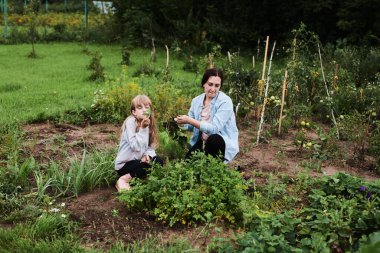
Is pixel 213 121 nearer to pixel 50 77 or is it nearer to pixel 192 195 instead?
pixel 192 195

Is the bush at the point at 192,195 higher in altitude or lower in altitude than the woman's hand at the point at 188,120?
lower

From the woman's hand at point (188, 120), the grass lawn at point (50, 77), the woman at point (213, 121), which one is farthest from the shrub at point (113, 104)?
the woman's hand at point (188, 120)

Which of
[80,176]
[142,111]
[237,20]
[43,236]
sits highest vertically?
[237,20]

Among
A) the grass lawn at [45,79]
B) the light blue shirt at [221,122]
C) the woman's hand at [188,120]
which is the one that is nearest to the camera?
the woman's hand at [188,120]

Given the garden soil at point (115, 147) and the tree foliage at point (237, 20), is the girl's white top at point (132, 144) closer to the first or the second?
the garden soil at point (115, 147)

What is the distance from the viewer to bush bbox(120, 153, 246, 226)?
3971mm

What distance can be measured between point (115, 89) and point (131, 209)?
3290 millimetres

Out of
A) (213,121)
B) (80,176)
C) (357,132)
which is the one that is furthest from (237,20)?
(80,176)

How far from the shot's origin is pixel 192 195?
3.99 metres

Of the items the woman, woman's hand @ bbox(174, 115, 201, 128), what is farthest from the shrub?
woman's hand @ bbox(174, 115, 201, 128)

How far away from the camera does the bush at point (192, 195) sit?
3.97m

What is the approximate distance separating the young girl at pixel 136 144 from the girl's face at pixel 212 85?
671 millimetres

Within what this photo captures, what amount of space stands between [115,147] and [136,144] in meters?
0.91

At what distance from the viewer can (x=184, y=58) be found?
12953 millimetres
